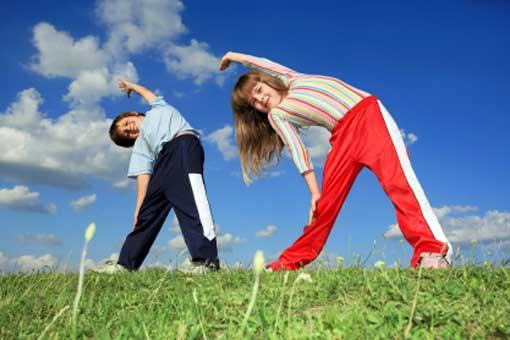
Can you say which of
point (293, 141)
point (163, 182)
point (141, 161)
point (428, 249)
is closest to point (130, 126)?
point (141, 161)

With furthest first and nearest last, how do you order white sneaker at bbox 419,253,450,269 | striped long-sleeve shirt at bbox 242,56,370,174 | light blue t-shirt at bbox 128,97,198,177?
light blue t-shirt at bbox 128,97,198,177, striped long-sleeve shirt at bbox 242,56,370,174, white sneaker at bbox 419,253,450,269

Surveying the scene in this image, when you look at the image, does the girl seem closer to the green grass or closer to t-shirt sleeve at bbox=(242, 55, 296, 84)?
t-shirt sleeve at bbox=(242, 55, 296, 84)

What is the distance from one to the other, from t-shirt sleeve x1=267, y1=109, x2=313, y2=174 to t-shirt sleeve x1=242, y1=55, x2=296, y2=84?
555 mm

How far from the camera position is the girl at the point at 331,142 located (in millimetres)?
4742

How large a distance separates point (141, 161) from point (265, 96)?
209 cm

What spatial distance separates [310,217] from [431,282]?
193 centimetres

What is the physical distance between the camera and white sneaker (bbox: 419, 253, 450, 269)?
4441 mm

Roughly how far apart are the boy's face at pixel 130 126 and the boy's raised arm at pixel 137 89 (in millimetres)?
342

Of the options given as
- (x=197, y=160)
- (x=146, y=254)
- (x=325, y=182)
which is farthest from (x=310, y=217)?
(x=146, y=254)

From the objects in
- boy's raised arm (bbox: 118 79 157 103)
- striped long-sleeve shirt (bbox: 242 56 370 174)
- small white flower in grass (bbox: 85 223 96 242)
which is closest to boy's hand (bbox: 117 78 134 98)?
boy's raised arm (bbox: 118 79 157 103)

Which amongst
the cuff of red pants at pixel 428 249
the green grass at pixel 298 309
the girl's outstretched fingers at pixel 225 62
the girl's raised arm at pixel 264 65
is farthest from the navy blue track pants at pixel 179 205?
the cuff of red pants at pixel 428 249

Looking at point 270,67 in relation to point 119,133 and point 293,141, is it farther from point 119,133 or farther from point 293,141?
point 119,133

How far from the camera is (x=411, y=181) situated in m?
4.79

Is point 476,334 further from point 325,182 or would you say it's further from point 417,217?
point 325,182
